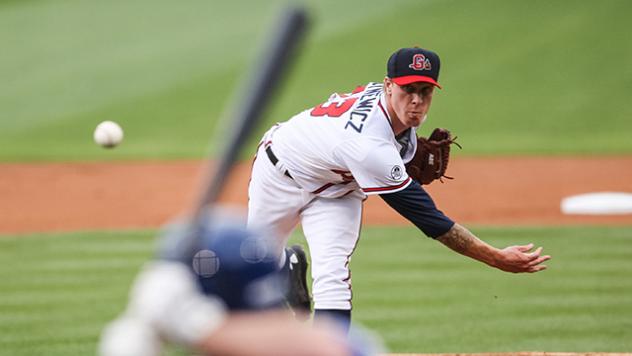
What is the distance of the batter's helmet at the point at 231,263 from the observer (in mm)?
2643

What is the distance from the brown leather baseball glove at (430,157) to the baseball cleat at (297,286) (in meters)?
0.97

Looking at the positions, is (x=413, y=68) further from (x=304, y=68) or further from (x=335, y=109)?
(x=304, y=68)

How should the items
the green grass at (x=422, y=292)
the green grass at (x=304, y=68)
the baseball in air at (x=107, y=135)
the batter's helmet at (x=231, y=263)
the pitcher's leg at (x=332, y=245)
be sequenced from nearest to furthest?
1. the batter's helmet at (x=231, y=263)
2. the pitcher's leg at (x=332, y=245)
3. the green grass at (x=422, y=292)
4. the baseball in air at (x=107, y=135)
5. the green grass at (x=304, y=68)

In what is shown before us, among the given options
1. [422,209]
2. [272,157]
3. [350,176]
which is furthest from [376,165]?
[272,157]

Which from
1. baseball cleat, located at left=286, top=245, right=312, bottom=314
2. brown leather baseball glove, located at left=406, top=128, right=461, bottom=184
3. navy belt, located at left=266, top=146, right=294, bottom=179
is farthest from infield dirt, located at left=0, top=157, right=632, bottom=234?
navy belt, located at left=266, top=146, right=294, bottom=179

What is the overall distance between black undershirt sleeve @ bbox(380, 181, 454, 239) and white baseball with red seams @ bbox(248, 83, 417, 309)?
0.16 ft

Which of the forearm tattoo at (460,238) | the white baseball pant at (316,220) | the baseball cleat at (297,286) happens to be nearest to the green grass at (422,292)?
the baseball cleat at (297,286)

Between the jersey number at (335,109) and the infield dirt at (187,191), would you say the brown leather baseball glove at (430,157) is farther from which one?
the infield dirt at (187,191)

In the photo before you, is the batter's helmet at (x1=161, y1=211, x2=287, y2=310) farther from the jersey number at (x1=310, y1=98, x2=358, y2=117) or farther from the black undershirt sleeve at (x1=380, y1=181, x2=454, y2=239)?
the jersey number at (x1=310, y1=98, x2=358, y2=117)

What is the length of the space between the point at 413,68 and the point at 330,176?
2.81 ft

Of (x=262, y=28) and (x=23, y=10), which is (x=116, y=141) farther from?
(x=23, y=10)

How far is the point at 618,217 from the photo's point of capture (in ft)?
39.9

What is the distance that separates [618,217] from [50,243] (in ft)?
22.3

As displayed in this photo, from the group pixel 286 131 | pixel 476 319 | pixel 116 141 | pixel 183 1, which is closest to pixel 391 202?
pixel 286 131
